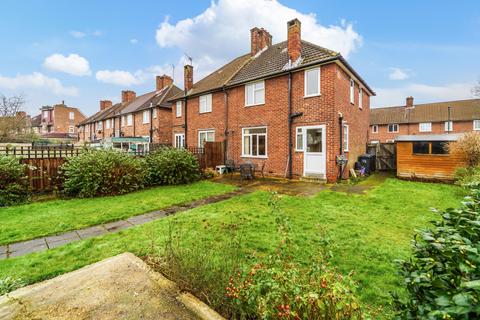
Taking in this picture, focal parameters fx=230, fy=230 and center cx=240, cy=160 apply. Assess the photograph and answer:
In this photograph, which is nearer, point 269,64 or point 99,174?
point 99,174

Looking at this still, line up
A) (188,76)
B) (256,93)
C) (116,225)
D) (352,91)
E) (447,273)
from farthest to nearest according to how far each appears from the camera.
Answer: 1. (188,76)
2. (256,93)
3. (352,91)
4. (116,225)
5. (447,273)

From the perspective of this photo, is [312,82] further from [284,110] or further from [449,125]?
[449,125]

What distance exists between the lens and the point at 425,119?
33.5m

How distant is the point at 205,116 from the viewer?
1638 centimetres

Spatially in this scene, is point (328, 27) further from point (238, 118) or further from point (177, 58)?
point (177, 58)

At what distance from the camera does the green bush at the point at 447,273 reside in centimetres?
92

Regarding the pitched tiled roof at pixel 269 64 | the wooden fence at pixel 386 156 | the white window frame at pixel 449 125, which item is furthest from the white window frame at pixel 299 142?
the white window frame at pixel 449 125

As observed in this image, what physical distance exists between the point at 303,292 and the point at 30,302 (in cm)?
292

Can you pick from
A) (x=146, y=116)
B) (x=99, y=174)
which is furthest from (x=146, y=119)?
(x=99, y=174)

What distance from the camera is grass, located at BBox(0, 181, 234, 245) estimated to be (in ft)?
16.2

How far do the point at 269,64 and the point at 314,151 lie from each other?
6.02 metres

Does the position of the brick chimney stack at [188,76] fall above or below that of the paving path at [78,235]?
above

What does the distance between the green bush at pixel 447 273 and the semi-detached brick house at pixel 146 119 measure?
2274 centimetres

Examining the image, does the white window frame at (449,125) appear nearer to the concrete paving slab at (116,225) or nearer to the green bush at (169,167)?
the green bush at (169,167)
